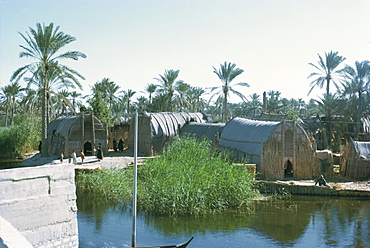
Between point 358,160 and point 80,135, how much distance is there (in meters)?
16.4

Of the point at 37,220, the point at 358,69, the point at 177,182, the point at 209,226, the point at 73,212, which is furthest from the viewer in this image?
the point at 358,69

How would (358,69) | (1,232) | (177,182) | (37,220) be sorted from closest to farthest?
(1,232) < (37,220) < (177,182) < (358,69)

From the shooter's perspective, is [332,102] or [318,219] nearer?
[318,219]

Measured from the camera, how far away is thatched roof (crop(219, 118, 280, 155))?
19.6 meters

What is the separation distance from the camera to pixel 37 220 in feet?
28.0

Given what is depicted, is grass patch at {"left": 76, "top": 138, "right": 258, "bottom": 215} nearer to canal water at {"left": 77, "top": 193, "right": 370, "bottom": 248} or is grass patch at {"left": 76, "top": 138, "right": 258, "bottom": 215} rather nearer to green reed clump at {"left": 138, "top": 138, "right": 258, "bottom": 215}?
green reed clump at {"left": 138, "top": 138, "right": 258, "bottom": 215}

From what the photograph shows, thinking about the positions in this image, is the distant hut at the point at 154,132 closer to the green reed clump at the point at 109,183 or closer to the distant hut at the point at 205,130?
the distant hut at the point at 205,130

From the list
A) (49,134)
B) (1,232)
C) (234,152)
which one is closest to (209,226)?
(1,232)

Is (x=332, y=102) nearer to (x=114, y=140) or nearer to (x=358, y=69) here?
(x=358, y=69)

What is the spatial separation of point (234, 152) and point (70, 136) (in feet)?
34.1

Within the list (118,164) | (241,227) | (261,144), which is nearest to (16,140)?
(118,164)

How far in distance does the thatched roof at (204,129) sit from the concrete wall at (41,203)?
18.0m

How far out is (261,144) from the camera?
19375 mm

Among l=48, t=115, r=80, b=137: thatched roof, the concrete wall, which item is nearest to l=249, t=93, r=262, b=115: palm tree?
l=48, t=115, r=80, b=137: thatched roof
